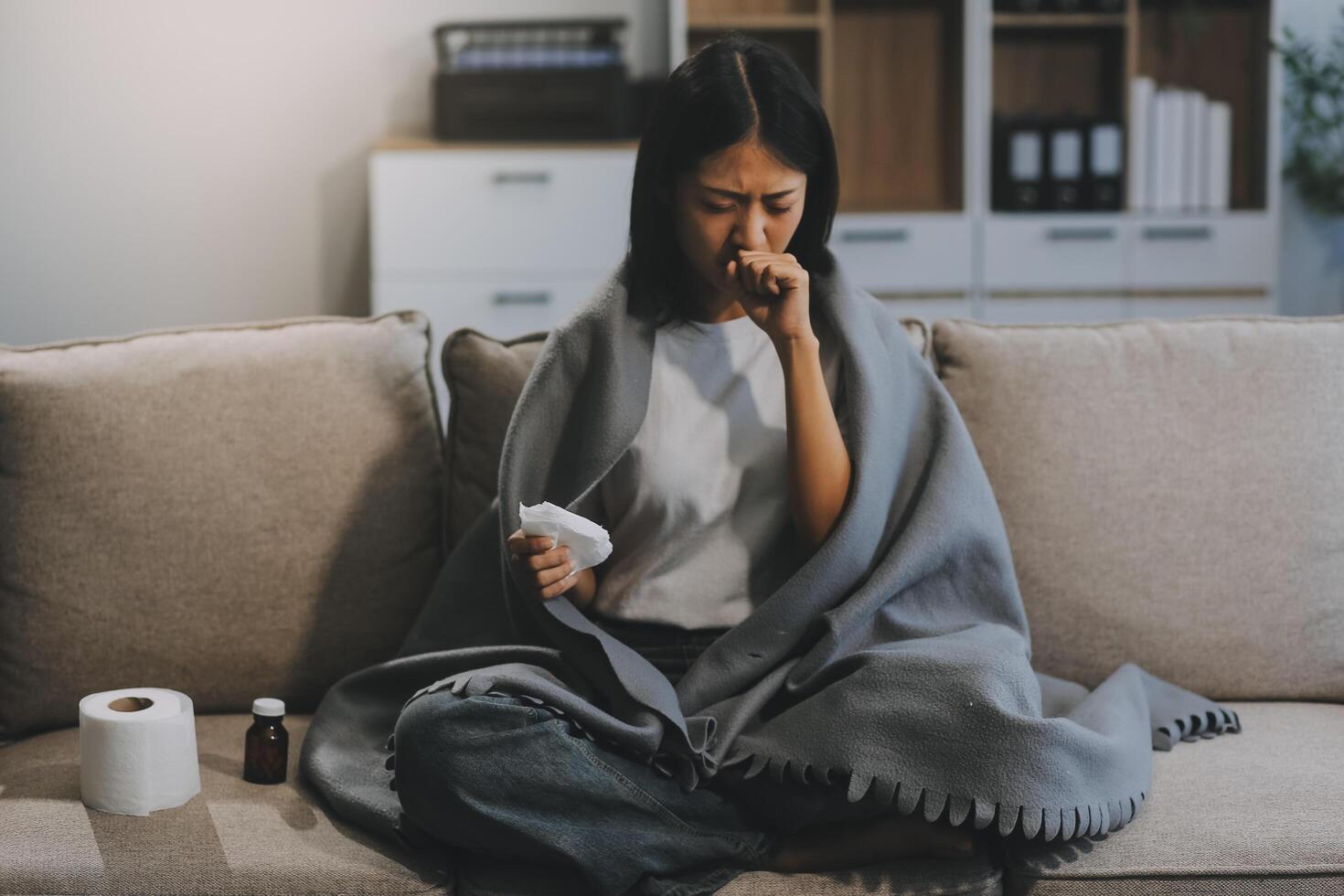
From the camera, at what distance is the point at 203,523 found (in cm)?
171

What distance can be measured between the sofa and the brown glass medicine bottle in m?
0.05

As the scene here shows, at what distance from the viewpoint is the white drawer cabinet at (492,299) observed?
3.63 m

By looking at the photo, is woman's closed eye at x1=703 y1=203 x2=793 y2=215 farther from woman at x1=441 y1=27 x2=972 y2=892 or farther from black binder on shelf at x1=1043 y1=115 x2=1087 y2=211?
black binder on shelf at x1=1043 y1=115 x2=1087 y2=211

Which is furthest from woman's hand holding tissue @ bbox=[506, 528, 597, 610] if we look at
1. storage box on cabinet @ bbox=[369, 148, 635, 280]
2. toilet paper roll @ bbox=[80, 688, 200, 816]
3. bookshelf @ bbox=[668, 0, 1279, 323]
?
bookshelf @ bbox=[668, 0, 1279, 323]

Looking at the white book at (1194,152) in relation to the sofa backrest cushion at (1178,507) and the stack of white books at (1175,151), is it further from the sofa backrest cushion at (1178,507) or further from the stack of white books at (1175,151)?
the sofa backrest cushion at (1178,507)

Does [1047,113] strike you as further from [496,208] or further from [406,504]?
[406,504]

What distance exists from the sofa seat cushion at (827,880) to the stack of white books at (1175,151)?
109 inches

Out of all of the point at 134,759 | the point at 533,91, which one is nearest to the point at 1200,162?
the point at 533,91

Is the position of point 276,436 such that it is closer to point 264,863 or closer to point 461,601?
point 461,601

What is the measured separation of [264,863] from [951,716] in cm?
67

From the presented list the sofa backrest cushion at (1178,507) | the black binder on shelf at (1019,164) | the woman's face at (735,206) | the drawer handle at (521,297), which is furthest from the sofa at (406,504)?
the black binder on shelf at (1019,164)

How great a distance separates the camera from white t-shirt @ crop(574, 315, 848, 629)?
154 cm

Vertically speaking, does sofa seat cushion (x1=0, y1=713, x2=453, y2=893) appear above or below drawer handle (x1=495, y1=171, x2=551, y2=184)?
below

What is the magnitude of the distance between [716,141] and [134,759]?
87 centimetres
